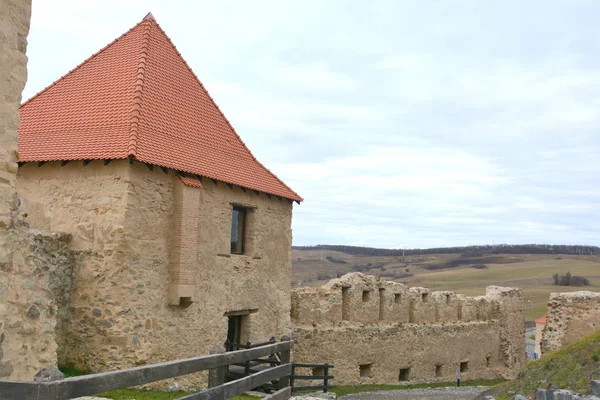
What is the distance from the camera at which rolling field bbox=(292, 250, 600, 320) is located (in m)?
73.9

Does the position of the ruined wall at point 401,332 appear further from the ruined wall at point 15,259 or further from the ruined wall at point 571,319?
the ruined wall at point 15,259

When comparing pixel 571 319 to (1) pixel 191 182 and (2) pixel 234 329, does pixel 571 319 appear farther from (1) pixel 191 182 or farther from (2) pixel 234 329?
(1) pixel 191 182

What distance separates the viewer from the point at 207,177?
13742 millimetres

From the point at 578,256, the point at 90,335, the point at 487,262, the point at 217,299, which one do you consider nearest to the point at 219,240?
the point at 217,299

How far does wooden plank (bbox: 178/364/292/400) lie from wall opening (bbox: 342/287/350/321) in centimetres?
978

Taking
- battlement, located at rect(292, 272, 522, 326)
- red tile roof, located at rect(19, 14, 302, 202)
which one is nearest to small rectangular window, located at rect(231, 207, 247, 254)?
red tile roof, located at rect(19, 14, 302, 202)

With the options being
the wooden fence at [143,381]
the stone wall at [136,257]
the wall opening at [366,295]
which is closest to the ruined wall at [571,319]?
the wall opening at [366,295]

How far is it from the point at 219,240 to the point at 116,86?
4279 mm

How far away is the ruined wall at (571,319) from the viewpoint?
2034 centimetres

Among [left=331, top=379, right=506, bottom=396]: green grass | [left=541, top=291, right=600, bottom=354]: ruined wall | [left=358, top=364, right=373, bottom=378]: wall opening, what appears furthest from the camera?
[left=541, top=291, right=600, bottom=354]: ruined wall

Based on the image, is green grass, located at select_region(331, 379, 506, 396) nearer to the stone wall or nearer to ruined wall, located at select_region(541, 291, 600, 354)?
ruined wall, located at select_region(541, 291, 600, 354)

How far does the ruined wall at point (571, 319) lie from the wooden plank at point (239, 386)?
14672mm

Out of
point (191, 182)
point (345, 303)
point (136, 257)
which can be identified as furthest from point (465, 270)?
point (136, 257)

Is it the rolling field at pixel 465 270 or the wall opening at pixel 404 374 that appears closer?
the wall opening at pixel 404 374
